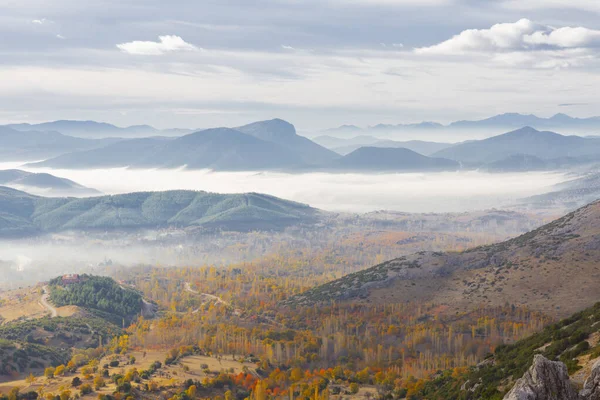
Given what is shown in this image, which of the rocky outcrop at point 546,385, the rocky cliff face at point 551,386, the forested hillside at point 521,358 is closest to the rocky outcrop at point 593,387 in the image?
the rocky cliff face at point 551,386

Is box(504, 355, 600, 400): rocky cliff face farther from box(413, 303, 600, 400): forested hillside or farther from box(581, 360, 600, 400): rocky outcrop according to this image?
box(413, 303, 600, 400): forested hillside

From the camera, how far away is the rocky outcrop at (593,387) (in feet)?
189

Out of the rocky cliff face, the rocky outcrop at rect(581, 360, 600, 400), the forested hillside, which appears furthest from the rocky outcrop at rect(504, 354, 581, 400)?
the forested hillside

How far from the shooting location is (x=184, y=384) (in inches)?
5689

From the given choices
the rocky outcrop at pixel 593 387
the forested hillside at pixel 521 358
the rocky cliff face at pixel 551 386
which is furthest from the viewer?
the forested hillside at pixel 521 358

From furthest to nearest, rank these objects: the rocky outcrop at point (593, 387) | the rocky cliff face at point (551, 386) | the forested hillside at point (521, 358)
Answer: the forested hillside at point (521, 358)
the rocky cliff face at point (551, 386)
the rocky outcrop at point (593, 387)

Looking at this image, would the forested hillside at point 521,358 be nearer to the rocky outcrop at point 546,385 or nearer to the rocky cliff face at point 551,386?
the rocky cliff face at point 551,386

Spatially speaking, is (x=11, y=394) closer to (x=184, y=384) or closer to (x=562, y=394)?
(x=184, y=384)

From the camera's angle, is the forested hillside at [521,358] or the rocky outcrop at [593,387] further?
the forested hillside at [521,358]

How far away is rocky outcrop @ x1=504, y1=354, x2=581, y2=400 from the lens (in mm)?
58250

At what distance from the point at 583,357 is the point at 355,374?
90645mm

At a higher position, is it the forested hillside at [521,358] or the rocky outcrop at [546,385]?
the rocky outcrop at [546,385]

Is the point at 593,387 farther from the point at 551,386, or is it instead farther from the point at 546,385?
the point at 546,385

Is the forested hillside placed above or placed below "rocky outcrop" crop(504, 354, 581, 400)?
below
